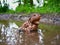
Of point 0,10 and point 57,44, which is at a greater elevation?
point 57,44

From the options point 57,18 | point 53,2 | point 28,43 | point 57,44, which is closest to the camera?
point 57,44

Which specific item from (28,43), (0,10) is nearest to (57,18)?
(28,43)

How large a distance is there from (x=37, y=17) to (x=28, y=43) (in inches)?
138

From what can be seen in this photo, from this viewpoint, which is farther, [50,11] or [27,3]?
[27,3]

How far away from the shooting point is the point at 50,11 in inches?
868

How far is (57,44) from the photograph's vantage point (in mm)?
8312

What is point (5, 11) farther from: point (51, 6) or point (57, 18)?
point (57, 18)

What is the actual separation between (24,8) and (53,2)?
6986mm

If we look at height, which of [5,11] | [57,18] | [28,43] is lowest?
[5,11]

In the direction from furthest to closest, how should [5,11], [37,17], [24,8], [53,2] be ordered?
[5,11] → [24,8] → [53,2] → [37,17]

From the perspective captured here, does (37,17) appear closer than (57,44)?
No

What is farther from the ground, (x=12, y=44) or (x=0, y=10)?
(x=12, y=44)

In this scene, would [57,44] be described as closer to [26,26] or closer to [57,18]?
[26,26]

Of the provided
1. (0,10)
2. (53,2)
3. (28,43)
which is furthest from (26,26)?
(0,10)
